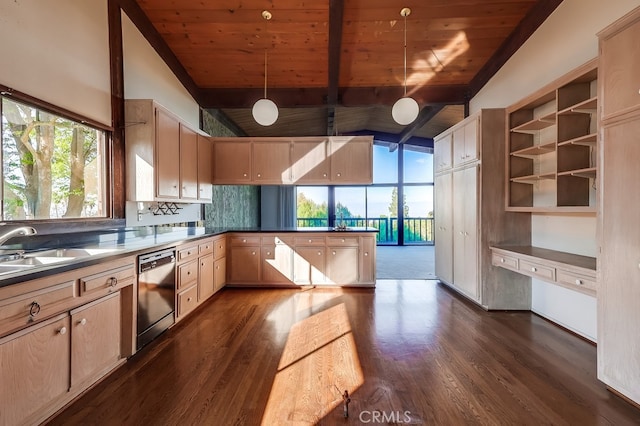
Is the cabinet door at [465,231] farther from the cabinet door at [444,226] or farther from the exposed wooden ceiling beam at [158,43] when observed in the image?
the exposed wooden ceiling beam at [158,43]

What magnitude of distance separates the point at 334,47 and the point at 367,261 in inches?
117

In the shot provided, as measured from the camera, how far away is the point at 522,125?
120 inches

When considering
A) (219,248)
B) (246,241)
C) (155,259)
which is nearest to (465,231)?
(246,241)

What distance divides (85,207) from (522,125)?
447 cm

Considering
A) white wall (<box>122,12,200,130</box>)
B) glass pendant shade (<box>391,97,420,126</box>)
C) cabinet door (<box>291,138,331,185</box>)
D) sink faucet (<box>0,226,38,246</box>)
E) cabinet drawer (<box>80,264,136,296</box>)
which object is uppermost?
white wall (<box>122,12,200,130</box>)

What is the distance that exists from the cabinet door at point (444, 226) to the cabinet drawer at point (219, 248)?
3.27 m

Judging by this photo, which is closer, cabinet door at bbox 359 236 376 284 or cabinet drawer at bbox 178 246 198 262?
cabinet drawer at bbox 178 246 198 262

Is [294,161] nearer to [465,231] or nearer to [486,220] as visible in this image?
[465,231]

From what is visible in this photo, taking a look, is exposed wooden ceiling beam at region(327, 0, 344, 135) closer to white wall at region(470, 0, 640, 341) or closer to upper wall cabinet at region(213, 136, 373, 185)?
upper wall cabinet at region(213, 136, 373, 185)

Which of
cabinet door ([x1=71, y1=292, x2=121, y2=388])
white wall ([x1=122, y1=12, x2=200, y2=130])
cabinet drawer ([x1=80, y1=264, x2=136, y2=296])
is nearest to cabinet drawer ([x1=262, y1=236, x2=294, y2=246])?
white wall ([x1=122, y1=12, x2=200, y2=130])

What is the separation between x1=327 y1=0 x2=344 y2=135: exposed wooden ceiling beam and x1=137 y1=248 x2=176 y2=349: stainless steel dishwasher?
3.09 meters

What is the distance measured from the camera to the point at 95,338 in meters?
1.92

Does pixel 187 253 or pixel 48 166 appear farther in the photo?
pixel 187 253

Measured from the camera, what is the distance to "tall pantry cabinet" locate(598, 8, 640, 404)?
1.75m
